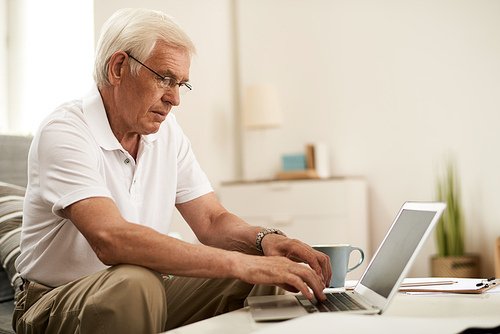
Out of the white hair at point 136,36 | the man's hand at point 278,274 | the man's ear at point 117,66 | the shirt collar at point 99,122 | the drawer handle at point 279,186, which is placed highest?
the white hair at point 136,36

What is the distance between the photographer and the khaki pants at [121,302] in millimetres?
1038

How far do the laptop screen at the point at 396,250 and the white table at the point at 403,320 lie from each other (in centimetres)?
6

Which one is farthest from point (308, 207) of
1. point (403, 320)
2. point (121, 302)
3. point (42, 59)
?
point (403, 320)

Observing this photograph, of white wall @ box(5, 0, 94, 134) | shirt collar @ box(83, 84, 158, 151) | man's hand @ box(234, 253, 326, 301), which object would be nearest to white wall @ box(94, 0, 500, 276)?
white wall @ box(5, 0, 94, 134)

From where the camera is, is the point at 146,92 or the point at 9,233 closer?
the point at 146,92

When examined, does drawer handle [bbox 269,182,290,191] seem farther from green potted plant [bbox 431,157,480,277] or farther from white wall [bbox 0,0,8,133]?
white wall [bbox 0,0,8,133]

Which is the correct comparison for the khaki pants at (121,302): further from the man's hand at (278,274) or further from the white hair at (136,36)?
the white hair at (136,36)

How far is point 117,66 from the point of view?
4.95ft

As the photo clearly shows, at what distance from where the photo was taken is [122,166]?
1495 millimetres

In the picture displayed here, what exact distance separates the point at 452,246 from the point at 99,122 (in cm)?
279

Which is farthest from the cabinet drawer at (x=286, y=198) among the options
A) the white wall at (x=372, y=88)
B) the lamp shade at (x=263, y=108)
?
the lamp shade at (x=263, y=108)

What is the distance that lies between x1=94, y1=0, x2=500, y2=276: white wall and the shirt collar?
2235 millimetres

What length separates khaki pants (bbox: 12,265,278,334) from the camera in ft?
3.41

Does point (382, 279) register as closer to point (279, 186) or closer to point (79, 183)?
point (79, 183)
